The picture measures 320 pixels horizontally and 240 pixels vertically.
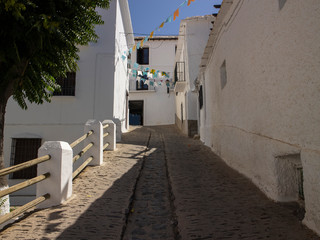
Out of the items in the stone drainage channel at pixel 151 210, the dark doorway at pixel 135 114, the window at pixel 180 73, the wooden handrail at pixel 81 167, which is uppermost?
the window at pixel 180 73

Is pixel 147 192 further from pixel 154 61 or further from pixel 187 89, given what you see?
pixel 154 61

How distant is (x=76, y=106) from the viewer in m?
9.41

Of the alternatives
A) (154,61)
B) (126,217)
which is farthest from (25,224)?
(154,61)

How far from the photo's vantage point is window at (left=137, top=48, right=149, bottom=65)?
21.0 metres

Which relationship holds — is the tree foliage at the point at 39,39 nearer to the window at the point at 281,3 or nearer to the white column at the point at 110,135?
the window at the point at 281,3

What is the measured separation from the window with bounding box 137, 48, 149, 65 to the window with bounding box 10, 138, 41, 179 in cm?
1374

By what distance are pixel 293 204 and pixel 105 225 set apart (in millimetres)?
2460

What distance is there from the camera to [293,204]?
9.95ft

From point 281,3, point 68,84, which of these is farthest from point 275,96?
point 68,84

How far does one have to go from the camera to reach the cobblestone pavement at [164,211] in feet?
8.23

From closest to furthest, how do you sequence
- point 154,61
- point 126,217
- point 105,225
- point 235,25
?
point 105,225 → point 126,217 → point 235,25 → point 154,61

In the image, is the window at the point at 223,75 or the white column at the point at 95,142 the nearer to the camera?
the white column at the point at 95,142

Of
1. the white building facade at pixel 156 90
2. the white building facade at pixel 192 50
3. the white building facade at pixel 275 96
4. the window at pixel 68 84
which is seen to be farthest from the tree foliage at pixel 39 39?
the white building facade at pixel 156 90

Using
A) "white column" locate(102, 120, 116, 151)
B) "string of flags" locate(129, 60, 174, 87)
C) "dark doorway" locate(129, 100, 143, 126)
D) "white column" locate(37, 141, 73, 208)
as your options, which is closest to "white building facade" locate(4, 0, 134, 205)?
"white column" locate(102, 120, 116, 151)
